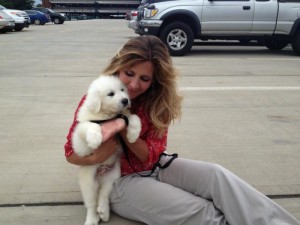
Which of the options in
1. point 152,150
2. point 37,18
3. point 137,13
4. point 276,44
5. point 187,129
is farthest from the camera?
point 37,18

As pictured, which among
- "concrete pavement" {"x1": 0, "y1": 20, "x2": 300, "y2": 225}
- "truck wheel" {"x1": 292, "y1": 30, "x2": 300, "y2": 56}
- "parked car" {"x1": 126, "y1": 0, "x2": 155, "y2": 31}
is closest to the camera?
"concrete pavement" {"x1": 0, "y1": 20, "x2": 300, "y2": 225}

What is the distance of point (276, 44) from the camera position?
11773 millimetres

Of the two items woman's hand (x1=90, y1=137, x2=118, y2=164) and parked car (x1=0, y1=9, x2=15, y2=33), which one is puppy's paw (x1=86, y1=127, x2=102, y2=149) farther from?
parked car (x1=0, y1=9, x2=15, y2=33)

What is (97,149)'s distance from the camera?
2.53 metres

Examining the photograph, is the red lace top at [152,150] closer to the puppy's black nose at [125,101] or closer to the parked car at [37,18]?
the puppy's black nose at [125,101]

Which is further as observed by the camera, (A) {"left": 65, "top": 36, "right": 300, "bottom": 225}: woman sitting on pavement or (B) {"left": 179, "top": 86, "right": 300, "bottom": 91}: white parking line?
(B) {"left": 179, "top": 86, "right": 300, "bottom": 91}: white parking line

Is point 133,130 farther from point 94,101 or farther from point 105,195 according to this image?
point 105,195

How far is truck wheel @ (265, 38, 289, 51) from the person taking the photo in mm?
11578

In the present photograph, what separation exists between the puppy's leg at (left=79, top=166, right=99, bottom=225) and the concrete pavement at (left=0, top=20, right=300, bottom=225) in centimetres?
14

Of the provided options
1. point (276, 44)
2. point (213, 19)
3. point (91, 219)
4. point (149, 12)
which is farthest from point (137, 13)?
point (91, 219)

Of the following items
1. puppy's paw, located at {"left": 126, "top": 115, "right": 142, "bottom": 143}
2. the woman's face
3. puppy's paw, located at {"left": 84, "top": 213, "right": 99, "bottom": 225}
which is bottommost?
puppy's paw, located at {"left": 84, "top": 213, "right": 99, "bottom": 225}

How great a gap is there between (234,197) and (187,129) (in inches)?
86.1

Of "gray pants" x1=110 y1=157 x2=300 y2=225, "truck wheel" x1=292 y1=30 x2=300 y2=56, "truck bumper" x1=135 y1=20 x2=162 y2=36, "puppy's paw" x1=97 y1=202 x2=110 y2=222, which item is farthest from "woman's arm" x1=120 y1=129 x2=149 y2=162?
"truck wheel" x1=292 y1=30 x2=300 y2=56

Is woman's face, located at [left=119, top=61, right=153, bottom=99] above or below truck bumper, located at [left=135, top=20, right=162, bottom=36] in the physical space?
above
